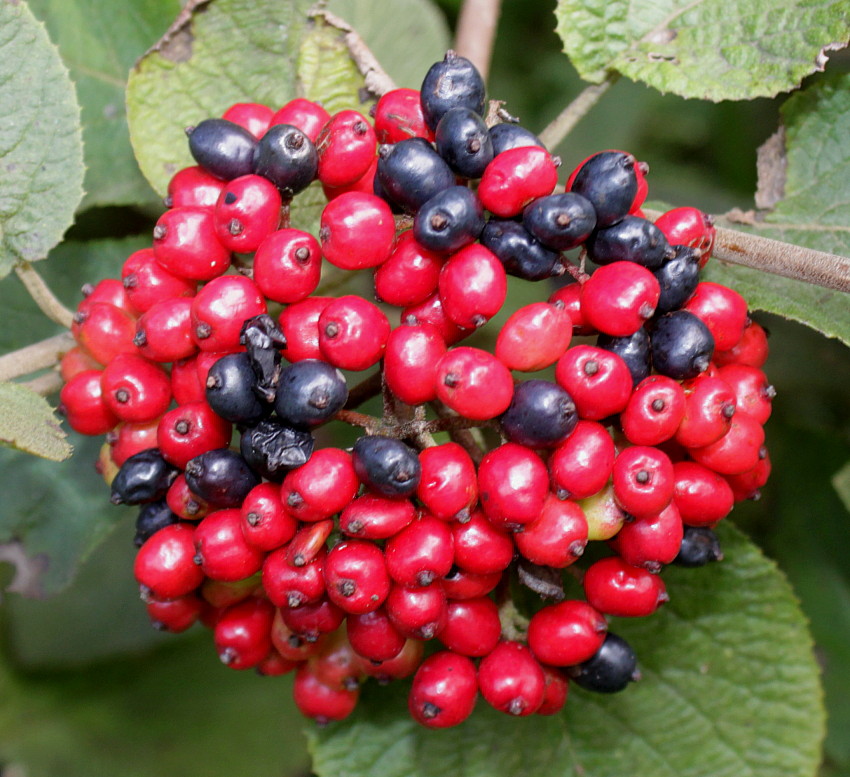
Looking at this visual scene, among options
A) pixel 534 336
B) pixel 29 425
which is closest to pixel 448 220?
pixel 534 336

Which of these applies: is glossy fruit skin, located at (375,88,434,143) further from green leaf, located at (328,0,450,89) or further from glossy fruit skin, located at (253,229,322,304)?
green leaf, located at (328,0,450,89)

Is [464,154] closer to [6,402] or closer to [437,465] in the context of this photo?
[437,465]

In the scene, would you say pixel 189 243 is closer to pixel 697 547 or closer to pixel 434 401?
pixel 434 401

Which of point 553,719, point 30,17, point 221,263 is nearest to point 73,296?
point 30,17

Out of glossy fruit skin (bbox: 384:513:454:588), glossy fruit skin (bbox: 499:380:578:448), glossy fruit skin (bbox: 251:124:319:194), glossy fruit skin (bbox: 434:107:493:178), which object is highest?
glossy fruit skin (bbox: 434:107:493:178)

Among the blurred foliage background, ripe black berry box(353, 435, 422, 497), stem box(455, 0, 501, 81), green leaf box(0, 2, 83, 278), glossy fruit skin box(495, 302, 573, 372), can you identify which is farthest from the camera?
the blurred foliage background

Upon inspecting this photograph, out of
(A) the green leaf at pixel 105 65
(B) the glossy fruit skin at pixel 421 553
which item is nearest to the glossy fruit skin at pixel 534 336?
(B) the glossy fruit skin at pixel 421 553

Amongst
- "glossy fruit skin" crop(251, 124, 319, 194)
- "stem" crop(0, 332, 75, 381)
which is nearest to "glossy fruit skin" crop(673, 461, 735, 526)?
"glossy fruit skin" crop(251, 124, 319, 194)
